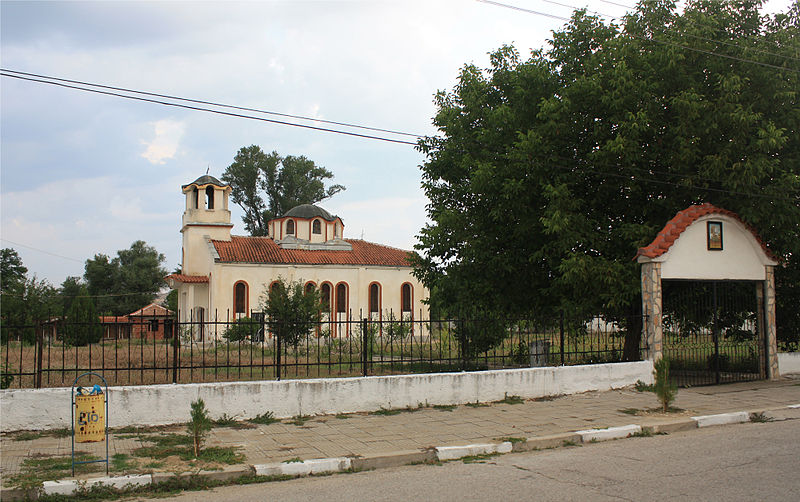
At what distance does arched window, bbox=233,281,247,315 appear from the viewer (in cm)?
3862

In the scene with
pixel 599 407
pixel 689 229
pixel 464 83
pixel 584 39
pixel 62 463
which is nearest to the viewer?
pixel 62 463

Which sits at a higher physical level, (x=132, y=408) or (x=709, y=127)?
(x=709, y=127)

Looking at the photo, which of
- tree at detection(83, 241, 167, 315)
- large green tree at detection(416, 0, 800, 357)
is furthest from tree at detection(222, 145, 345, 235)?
large green tree at detection(416, 0, 800, 357)

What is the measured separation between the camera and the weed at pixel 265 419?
10.0m

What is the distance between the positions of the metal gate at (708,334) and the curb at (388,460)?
168 inches

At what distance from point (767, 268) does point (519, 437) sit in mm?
9767

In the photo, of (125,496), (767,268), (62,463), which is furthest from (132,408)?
(767,268)

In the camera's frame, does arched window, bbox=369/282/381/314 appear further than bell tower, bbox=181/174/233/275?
Yes

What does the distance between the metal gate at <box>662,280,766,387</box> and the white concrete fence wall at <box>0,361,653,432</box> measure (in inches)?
98.5

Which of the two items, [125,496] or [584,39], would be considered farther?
[584,39]

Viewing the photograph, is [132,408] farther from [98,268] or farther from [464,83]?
[98,268]

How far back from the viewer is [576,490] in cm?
639

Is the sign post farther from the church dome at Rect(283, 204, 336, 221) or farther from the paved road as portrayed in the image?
the church dome at Rect(283, 204, 336, 221)

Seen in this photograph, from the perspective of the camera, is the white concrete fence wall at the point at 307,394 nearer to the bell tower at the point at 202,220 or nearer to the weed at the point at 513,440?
the weed at the point at 513,440
